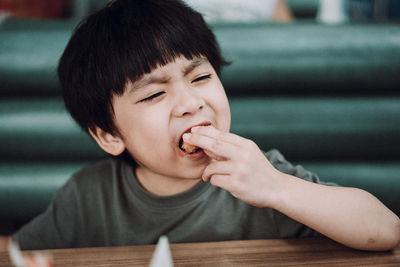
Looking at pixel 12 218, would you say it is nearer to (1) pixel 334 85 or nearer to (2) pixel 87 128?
(2) pixel 87 128

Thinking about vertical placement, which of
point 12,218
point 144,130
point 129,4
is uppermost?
point 129,4

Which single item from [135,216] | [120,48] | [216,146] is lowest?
[135,216]

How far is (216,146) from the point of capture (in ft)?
2.05

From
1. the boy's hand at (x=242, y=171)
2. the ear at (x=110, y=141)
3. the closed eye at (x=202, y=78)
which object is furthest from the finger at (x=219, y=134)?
the ear at (x=110, y=141)

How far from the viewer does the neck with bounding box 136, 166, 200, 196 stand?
0.85 metres

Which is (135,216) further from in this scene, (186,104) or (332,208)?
(332,208)

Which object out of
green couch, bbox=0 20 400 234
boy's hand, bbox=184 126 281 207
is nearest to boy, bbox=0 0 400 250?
boy's hand, bbox=184 126 281 207

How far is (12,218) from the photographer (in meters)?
1.34

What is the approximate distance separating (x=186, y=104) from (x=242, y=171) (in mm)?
161

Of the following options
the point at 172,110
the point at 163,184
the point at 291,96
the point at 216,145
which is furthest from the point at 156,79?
the point at 291,96

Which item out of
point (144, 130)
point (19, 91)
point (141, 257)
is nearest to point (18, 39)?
point (19, 91)

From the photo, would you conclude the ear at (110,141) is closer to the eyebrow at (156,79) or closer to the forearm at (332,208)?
the eyebrow at (156,79)

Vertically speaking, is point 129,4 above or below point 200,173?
above

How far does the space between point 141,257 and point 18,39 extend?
1003 mm
